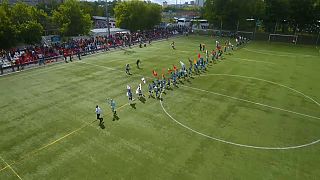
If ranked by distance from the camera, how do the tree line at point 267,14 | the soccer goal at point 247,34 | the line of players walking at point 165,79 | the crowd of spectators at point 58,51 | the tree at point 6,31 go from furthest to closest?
the soccer goal at point 247,34 → the tree line at point 267,14 → the tree at point 6,31 → the crowd of spectators at point 58,51 → the line of players walking at point 165,79

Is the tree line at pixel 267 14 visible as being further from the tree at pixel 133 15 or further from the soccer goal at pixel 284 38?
the tree at pixel 133 15

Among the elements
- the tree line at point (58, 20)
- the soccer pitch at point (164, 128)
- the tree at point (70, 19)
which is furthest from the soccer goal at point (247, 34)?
the tree at point (70, 19)

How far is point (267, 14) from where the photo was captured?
77062 millimetres

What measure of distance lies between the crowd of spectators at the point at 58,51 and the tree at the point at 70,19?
3365 mm

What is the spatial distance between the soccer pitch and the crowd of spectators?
212 inches

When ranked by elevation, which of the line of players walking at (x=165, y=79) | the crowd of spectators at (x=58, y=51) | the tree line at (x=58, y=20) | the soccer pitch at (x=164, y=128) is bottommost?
the soccer pitch at (x=164, y=128)

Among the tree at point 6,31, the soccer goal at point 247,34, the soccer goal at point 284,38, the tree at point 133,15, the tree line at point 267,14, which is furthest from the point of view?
the tree at point 133,15

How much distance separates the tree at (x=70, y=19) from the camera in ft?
190

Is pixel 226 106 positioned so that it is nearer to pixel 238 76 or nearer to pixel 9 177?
pixel 238 76

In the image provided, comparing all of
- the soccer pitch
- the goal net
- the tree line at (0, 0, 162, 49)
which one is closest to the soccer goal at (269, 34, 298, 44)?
the goal net

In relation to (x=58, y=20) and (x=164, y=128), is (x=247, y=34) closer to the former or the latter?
(x=58, y=20)

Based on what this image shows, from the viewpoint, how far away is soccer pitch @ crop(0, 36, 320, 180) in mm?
15992

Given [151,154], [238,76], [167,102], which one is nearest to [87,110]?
[167,102]

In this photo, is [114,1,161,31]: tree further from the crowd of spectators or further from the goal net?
the goal net
